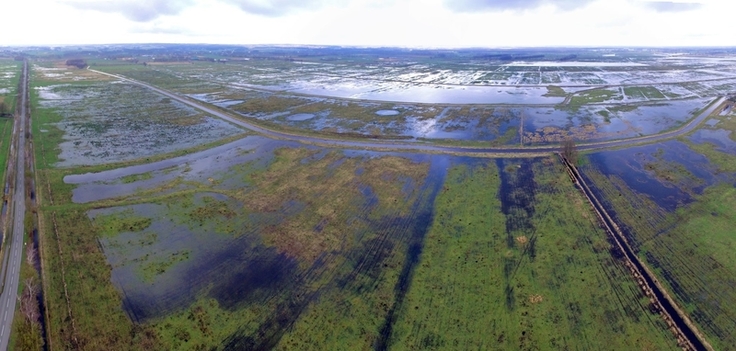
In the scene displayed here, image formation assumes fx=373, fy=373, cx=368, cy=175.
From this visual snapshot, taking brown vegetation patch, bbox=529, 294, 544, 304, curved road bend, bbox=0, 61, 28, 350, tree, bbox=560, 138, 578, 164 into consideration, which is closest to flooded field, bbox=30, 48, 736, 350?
brown vegetation patch, bbox=529, 294, 544, 304

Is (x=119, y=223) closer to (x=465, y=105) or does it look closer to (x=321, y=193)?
(x=321, y=193)

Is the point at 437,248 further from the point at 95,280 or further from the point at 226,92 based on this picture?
the point at 226,92

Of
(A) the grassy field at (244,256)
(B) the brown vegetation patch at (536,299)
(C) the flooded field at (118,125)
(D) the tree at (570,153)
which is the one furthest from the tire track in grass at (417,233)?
(C) the flooded field at (118,125)

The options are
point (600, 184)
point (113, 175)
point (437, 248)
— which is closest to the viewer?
point (437, 248)

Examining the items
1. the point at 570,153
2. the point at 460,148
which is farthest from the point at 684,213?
the point at 460,148

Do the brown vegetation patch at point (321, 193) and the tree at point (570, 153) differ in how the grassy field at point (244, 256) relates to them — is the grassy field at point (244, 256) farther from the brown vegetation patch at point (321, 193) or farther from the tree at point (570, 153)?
the tree at point (570, 153)

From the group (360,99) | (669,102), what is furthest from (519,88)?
(360,99)
